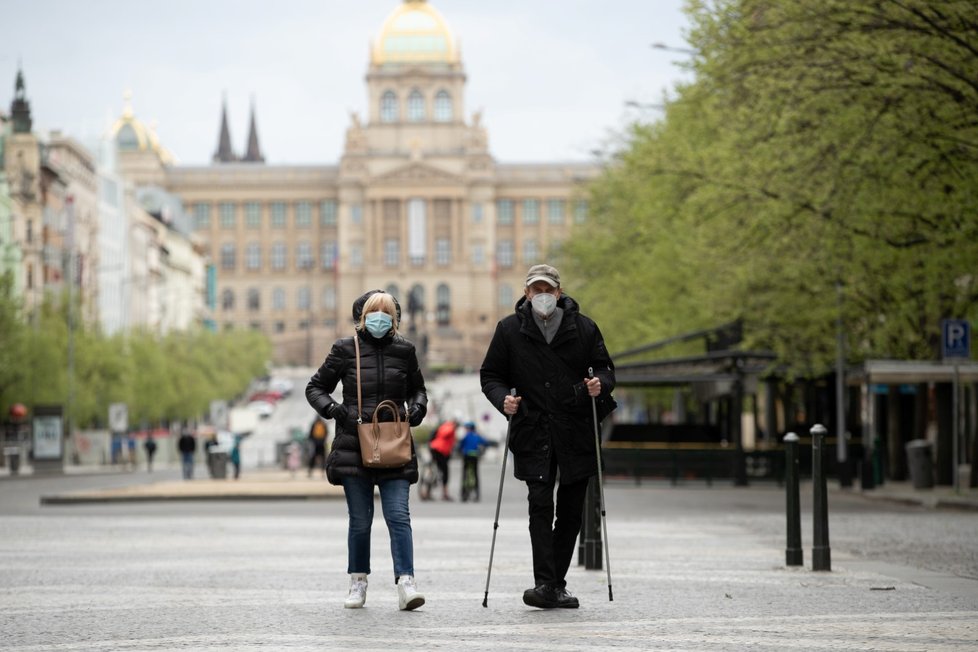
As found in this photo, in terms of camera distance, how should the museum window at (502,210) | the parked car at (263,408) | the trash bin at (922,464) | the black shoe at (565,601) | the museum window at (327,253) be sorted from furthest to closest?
the museum window at (327,253) → the museum window at (502,210) → the parked car at (263,408) → the trash bin at (922,464) → the black shoe at (565,601)

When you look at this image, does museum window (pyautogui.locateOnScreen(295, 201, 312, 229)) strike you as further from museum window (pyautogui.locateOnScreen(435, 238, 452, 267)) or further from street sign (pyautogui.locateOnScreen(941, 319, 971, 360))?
street sign (pyautogui.locateOnScreen(941, 319, 971, 360))

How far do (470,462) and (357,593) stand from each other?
80.8 feet

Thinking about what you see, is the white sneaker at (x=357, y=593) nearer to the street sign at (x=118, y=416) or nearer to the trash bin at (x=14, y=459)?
the trash bin at (x=14, y=459)

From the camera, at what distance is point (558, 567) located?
1199 centimetres

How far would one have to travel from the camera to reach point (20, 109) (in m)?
99.8

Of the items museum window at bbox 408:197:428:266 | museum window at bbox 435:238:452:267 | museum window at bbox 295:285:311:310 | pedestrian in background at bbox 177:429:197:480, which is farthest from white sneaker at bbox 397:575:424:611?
museum window at bbox 295:285:311:310

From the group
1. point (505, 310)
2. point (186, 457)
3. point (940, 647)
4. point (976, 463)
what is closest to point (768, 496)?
point (976, 463)

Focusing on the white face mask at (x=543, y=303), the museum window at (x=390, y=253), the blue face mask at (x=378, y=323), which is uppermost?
the museum window at (x=390, y=253)

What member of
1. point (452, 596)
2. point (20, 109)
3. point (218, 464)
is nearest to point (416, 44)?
point (20, 109)

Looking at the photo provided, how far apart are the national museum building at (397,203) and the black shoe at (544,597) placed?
176 metres

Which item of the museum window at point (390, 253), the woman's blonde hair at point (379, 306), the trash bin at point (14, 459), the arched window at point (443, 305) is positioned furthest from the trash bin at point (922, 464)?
the museum window at point (390, 253)

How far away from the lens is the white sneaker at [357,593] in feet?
39.6

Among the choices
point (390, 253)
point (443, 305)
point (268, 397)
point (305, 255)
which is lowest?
point (268, 397)

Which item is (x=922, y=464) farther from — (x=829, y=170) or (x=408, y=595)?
(x=408, y=595)
